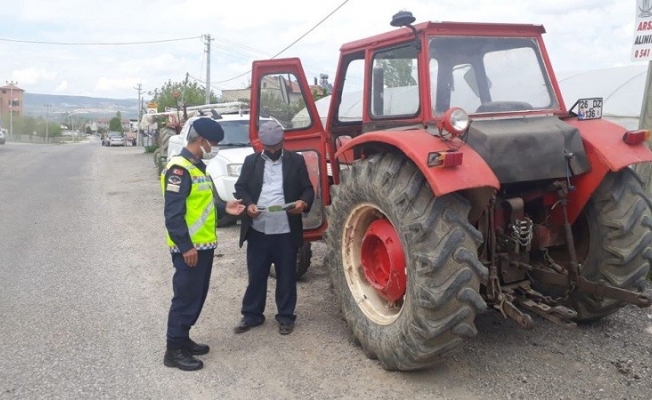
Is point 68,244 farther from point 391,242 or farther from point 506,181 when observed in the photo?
point 506,181

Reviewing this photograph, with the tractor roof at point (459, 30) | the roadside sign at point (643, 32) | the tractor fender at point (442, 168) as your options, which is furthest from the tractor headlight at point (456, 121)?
the roadside sign at point (643, 32)

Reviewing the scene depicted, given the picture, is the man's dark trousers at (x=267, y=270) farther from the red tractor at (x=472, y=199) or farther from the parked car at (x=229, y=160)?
the parked car at (x=229, y=160)

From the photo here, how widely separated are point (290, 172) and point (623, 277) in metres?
2.58

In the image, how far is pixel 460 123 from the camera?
3.69 m

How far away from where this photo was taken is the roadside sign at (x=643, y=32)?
17.9ft

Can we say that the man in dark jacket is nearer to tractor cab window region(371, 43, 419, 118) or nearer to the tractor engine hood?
tractor cab window region(371, 43, 419, 118)

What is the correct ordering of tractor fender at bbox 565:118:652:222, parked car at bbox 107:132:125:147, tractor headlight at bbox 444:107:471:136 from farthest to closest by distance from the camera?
parked car at bbox 107:132:125:147 < tractor fender at bbox 565:118:652:222 < tractor headlight at bbox 444:107:471:136

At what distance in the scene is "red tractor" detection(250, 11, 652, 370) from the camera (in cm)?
367

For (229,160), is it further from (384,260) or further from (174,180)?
(384,260)

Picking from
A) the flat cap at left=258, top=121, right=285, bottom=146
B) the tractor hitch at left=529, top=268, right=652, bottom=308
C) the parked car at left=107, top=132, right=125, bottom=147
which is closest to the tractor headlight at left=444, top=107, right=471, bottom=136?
the tractor hitch at left=529, top=268, right=652, bottom=308

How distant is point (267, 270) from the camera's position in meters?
5.11

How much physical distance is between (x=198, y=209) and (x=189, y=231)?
0.55ft

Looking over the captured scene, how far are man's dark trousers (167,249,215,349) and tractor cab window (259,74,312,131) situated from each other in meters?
1.67

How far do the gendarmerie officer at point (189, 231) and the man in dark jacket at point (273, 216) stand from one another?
0.56 m
